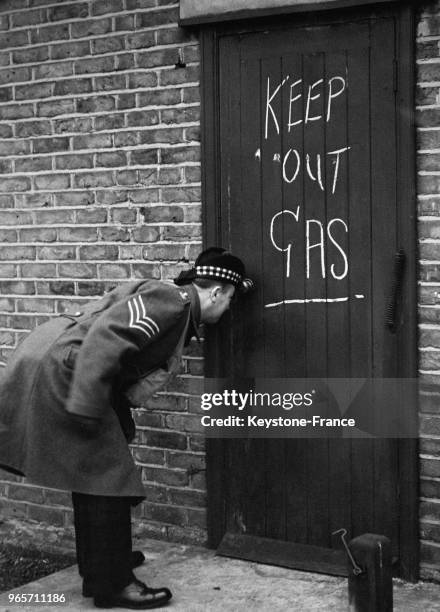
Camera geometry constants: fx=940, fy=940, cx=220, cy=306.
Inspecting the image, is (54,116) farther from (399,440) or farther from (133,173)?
(399,440)

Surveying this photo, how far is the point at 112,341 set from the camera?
379 centimetres

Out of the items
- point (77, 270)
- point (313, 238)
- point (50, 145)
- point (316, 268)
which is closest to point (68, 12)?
point (50, 145)

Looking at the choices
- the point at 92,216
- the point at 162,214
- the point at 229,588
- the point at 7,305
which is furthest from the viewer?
the point at 7,305

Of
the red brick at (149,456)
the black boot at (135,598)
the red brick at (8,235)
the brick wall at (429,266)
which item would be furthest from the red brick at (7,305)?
the brick wall at (429,266)

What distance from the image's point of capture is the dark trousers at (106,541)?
161 inches

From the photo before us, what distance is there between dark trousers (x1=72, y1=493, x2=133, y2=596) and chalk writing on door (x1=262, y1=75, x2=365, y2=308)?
49.8 inches

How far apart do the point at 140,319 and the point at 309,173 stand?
119 cm

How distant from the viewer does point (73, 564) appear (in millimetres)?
5039

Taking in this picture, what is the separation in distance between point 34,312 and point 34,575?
4.67ft

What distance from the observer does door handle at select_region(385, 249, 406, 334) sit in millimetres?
4258

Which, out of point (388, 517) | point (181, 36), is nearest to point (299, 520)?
point (388, 517)

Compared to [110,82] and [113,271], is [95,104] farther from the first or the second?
[113,271]

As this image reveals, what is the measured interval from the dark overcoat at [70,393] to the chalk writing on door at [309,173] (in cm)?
64

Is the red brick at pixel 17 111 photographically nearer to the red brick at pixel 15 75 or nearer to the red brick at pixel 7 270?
the red brick at pixel 15 75
